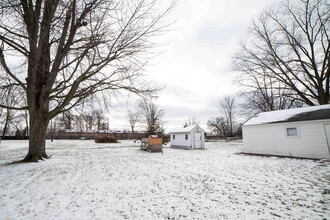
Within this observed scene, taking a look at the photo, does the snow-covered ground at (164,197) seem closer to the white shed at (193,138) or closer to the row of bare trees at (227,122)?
the white shed at (193,138)

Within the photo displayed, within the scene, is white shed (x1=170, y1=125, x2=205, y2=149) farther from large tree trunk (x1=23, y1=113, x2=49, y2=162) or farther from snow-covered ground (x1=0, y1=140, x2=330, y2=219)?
large tree trunk (x1=23, y1=113, x2=49, y2=162)

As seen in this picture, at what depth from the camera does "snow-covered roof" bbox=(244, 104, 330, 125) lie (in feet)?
38.2

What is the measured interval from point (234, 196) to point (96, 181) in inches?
185

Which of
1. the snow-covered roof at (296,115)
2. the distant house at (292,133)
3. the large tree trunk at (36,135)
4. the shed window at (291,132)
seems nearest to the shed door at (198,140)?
the distant house at (292,133)

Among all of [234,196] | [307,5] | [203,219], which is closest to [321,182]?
[234,196]

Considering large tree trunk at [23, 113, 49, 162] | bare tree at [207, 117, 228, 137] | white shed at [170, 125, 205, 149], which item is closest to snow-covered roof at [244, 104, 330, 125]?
white shed at [170, 125, 205, 149]

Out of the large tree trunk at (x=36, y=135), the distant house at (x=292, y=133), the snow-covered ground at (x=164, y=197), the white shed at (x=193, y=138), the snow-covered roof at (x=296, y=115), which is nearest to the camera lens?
the snow-covered ground at (x=164, y=197)

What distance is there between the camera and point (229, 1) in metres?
7.46

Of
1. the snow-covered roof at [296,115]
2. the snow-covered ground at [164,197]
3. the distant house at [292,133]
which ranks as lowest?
the snow-covered ground at [164,197]

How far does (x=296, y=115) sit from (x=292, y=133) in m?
1.52

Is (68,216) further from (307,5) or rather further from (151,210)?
(307,5)

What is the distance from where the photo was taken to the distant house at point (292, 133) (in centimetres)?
1120

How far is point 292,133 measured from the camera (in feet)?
41.6

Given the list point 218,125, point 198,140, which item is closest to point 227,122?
point 218,125
